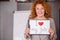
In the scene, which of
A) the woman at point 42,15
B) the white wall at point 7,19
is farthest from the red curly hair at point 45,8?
the white wall at point 7,19

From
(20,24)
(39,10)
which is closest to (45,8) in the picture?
(39,10)

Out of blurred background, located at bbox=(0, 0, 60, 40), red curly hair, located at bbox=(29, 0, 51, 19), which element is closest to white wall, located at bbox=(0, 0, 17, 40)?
blurred background, located at bbox=(0, 0, 60, 40)

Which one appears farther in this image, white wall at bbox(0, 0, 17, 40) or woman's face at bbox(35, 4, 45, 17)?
white wall at bbox(0, 0, 17, 40)

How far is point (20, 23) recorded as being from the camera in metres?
0.92

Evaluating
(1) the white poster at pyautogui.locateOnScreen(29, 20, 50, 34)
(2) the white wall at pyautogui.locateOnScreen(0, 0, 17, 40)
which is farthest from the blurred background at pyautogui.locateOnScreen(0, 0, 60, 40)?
(1) the white poster at pyautogui.locateOnScreen(29, 20, 50, 34)

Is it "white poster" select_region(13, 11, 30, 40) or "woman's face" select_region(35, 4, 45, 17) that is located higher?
"woman's face" select_region(35, 4, 45, 17)

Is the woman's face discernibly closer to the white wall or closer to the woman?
the woman

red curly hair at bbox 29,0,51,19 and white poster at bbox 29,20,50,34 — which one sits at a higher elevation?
red curly hair at bbox 29,0,51,19

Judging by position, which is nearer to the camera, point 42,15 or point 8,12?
point 42,15

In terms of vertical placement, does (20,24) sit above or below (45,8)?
below

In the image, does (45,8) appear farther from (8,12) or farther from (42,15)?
(8,12)

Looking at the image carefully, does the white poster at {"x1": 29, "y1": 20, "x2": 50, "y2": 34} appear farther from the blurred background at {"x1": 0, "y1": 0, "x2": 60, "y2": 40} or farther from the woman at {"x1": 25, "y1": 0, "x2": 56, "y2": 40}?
the blurred background at {"x1": 0, "y1": 0, "x2": 60, "y2": 40}

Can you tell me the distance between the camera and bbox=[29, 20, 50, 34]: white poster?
837 mm

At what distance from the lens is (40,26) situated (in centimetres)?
84
